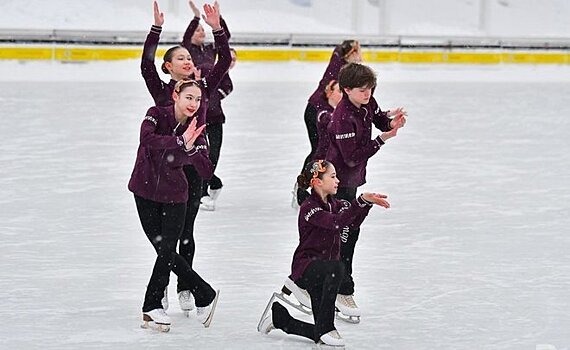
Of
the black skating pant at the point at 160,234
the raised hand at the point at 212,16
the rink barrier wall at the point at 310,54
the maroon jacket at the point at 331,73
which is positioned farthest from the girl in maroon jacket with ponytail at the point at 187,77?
the rink barrier wall at the point at 310,54

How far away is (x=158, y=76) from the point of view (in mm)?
6594

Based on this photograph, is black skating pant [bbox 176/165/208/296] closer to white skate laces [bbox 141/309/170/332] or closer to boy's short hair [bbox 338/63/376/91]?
white skate laces [bbox 141/309/170/332]

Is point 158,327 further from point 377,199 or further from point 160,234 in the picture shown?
point 377,199

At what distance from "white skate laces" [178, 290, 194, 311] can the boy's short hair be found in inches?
50.2

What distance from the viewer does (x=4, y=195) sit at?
33.3 feet

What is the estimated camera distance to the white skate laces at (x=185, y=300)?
6164mm

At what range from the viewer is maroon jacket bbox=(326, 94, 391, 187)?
20.2 ft

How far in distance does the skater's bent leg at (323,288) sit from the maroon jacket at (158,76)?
110 cm

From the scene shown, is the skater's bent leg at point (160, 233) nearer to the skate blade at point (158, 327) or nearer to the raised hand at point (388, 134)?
the skate blade at point (158, 327)

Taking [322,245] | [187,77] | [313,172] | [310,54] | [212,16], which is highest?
[212,16]

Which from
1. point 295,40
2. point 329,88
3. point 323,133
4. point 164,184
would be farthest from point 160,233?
point 295,40

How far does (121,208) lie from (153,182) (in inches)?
159

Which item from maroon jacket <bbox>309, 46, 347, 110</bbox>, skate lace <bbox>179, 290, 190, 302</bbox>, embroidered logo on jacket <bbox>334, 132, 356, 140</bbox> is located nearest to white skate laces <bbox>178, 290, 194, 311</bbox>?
skate lace <bbox>179, 290, 190, 302</bbox>

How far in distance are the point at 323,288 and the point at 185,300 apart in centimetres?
94
